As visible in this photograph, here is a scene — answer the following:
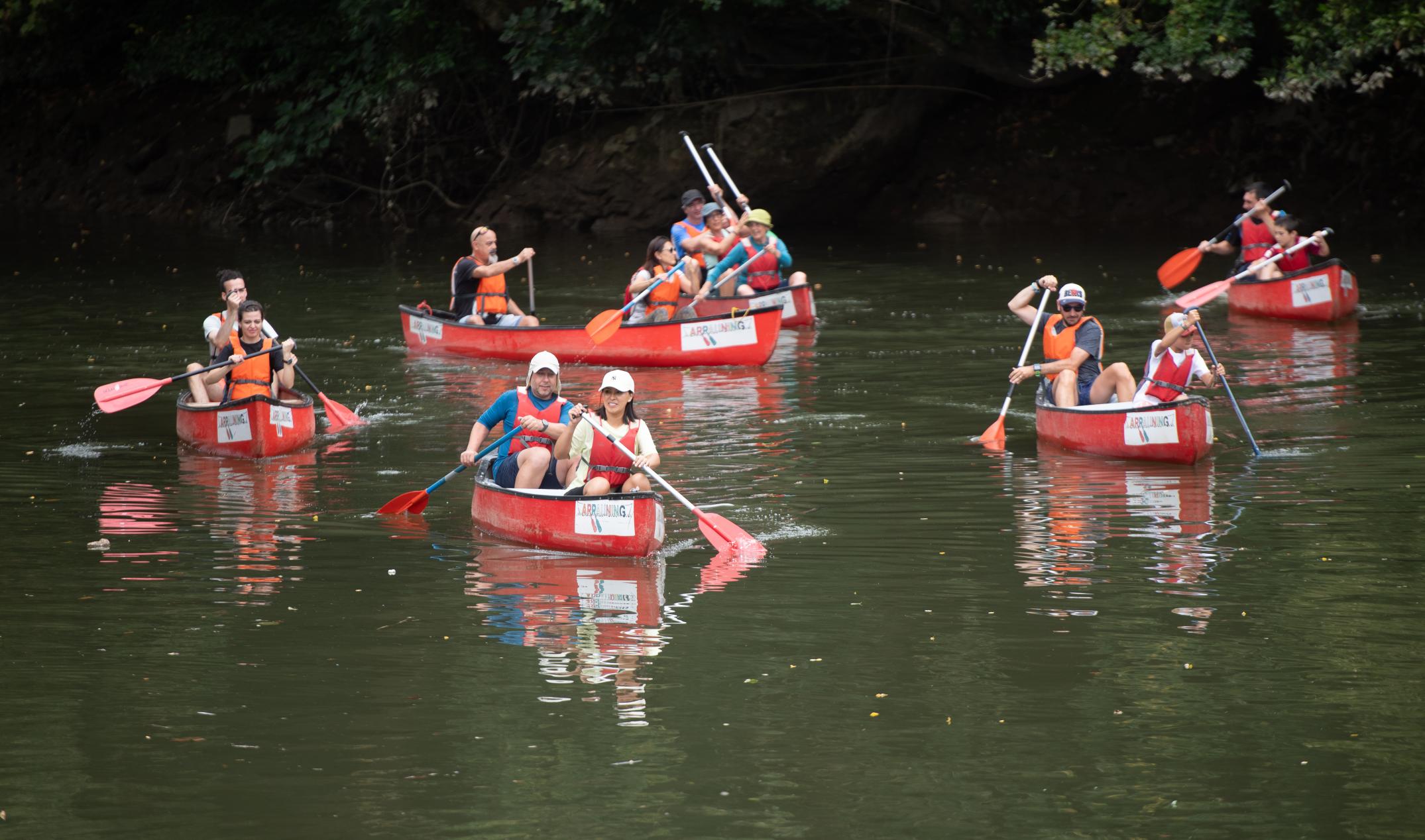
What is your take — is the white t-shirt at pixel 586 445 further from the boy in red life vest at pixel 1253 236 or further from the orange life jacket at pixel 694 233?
the boy in red life vest at pixel 1253 236

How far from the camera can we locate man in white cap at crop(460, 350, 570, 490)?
1128 cm

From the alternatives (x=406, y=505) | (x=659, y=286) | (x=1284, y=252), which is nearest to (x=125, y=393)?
(x=406, y=505)

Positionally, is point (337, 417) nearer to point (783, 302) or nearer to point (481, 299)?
point (481, 299)

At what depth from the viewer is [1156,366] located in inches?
523

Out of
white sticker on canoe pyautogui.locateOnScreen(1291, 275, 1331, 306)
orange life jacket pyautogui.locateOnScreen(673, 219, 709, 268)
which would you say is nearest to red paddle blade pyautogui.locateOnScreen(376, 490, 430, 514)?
orange life jacket pyautogui.locateOnScreen(673, 219, 709, 268)

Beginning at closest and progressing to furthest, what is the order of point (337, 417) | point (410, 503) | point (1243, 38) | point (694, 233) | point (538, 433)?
1. point (538, 433)
2. point (410, 503)
3. point (337, 417)
4. point (694, 233)
5. point (1243, 38)

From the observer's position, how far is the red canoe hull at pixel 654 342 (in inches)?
707

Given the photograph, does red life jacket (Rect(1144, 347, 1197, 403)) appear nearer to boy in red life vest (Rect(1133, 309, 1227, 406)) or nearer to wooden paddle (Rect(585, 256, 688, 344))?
boy in red life vest (Rect(1133, 309, 1227, 406))

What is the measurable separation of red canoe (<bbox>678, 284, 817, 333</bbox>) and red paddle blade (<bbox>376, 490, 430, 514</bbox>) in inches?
290

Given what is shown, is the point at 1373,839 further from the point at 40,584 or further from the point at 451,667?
the point at 40,584

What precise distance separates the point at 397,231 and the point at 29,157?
1102 centimetres

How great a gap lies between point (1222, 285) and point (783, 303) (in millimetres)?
4525

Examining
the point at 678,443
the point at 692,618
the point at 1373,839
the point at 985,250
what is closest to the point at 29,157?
the point at 985,250

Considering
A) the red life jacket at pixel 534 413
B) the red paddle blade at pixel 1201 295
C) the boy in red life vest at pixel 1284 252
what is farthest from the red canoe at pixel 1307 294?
the red life jacket at pixel 534 413
